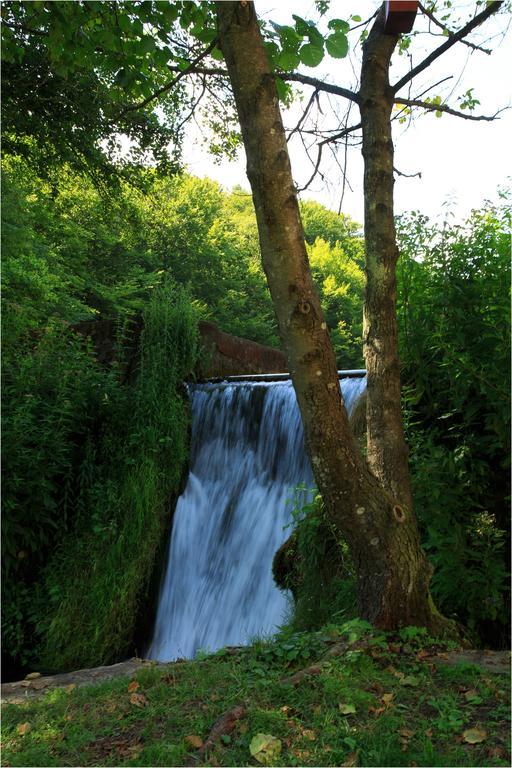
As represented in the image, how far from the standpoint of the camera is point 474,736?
2.76m

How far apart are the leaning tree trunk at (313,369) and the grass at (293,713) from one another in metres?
0.30

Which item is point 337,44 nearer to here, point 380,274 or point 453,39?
point 453,39

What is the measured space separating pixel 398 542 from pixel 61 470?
5.07m

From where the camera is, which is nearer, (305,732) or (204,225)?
(305,732)

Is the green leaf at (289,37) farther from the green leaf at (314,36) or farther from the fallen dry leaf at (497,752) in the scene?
the fallen dry leaf at (497,752)

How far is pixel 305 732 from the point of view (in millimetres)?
2920

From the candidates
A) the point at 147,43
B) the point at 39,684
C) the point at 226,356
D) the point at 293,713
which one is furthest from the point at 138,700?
the point at 226,356

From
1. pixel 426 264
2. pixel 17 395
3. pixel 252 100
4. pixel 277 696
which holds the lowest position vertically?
pixel 277 696

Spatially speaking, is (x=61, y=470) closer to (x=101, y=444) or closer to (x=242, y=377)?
(x=101, y=444)

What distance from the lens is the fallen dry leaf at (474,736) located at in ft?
8.98

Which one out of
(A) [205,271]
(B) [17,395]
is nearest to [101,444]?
(B) [17,395]

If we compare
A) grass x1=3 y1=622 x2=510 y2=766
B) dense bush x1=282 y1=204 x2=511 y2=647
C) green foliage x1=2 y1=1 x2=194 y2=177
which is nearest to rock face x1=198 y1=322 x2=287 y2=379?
green foliage x1=2 y1=1 x2=194 y2=177

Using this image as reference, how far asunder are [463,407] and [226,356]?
635cm

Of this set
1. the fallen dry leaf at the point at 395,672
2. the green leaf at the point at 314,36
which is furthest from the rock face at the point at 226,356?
the fallen dry leaf at the point at 395,672
